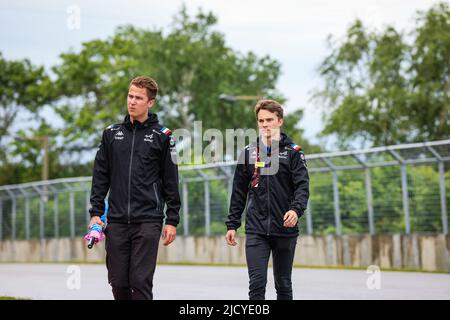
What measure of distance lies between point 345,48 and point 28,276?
2751cm

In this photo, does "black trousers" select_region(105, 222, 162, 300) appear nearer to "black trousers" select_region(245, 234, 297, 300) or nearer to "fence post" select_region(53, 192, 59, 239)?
"black trousers" select_region(245, 234, 297, 300)

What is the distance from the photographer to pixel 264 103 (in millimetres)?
7566

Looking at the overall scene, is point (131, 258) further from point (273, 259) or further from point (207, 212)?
point (207, 212)

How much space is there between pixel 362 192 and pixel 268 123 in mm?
13299

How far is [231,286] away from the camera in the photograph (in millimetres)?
14672

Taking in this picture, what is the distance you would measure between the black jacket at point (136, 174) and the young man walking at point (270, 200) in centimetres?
72

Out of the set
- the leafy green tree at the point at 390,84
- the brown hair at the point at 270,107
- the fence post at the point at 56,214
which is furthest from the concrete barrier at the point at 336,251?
the leafy green tree at the point at 390,84

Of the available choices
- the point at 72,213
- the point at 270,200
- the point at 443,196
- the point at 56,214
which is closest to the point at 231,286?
the point at 443,196

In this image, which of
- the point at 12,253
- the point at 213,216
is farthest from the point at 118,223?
the point at 12,253

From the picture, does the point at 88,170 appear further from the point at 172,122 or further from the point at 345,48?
the point at 345,48

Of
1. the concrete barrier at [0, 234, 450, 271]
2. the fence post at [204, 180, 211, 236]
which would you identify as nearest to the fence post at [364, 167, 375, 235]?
the concrete barrier at [0, 234, 450, 271]

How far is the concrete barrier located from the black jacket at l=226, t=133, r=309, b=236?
35.7 ft

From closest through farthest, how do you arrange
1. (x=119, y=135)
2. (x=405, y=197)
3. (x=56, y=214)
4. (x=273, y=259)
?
(x=119, y=135) → (x=273, y=259) → (x=405, y=197) → (x=56, y=214)

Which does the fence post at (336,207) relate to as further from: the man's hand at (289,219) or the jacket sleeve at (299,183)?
the man's hand at (289,219)
